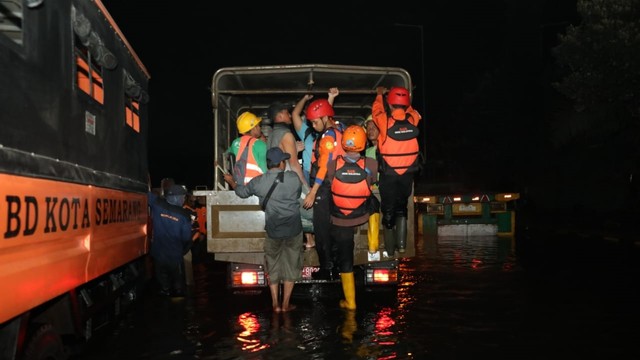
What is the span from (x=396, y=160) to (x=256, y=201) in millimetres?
1695

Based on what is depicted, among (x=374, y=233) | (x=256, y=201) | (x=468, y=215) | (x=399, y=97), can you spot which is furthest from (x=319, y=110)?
(x=468, y=215)

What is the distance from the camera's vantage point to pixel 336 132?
7922 millimetres

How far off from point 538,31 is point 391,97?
1233 inches

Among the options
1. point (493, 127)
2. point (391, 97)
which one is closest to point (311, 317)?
point (391, 97)

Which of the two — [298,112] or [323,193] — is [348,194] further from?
[298,112]

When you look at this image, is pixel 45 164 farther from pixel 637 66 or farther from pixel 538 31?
pixel 538 31

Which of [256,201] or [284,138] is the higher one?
[284,138]

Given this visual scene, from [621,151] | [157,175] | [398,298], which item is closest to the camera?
[398,298]

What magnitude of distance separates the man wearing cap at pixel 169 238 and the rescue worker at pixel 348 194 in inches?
93.8

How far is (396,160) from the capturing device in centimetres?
768

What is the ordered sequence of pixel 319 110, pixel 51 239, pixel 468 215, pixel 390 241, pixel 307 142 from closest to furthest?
pixel 51 239, pixel 390 241, pixel 319 110, pixel 307 142, pixel 468 215

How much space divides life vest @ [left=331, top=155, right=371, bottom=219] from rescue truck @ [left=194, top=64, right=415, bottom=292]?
57cm

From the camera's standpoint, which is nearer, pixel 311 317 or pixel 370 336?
pixel 370 336

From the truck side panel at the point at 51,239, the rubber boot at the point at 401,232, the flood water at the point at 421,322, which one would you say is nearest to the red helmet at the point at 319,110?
the rubber boot at the point at 401,232
